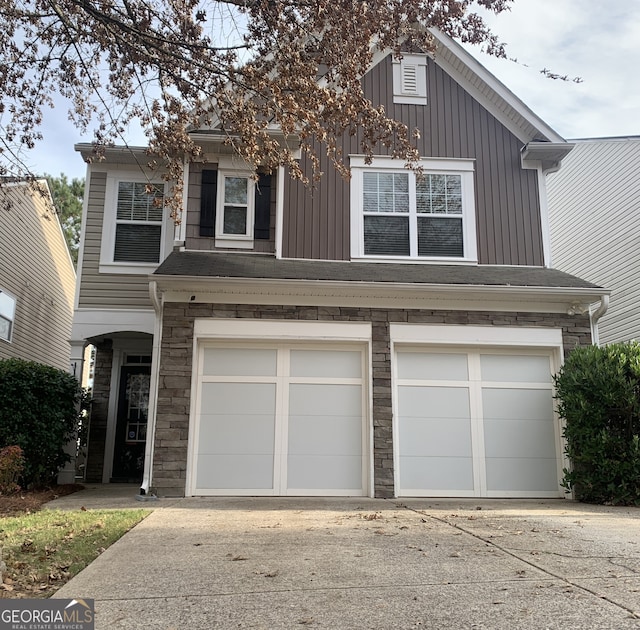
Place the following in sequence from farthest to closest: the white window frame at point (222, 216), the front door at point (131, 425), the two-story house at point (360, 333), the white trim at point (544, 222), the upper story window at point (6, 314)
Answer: the upper story window at point (6, 314)
the front door at point (131, 425)
the white trim at point (544, 222)
the white window frame at point (222, 216)
the two-story house at point (360, 333)

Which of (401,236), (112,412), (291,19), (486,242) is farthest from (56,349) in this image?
(291,19)

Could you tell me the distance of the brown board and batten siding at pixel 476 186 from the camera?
9.77 m

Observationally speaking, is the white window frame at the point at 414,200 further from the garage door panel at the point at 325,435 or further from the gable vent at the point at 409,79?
the garage door panel at the point at 325,435

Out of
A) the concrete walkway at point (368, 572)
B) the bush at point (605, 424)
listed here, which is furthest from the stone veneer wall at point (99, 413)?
the bush at point (605, 424)

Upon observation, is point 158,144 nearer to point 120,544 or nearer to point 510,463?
point 120,544

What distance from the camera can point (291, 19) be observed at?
6.16 m

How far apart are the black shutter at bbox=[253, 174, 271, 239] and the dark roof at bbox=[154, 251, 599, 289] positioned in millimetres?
418

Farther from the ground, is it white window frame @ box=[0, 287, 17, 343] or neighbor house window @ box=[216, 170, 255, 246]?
neighbor house window @ box=[216, 170, 255, 246]

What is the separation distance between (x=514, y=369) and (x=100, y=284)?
23.1ft

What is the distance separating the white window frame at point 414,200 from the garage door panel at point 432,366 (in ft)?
6.01

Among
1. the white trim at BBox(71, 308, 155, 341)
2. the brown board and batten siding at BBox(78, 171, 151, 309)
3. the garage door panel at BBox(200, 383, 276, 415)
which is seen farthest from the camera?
the brown board and batten siding at BBox(78, 171, 151, 309)

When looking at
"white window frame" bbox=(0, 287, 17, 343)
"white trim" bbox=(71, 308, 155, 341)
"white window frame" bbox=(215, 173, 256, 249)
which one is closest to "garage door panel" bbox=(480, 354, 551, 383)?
"white window frame" bbox=(215, 173, 256, 249)

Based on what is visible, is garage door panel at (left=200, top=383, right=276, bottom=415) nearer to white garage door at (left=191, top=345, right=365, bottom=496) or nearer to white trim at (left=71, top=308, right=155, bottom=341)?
white garage door at (left=191, top=345, right=365, bottom=496)

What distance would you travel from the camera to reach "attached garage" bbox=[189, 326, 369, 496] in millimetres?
8211
